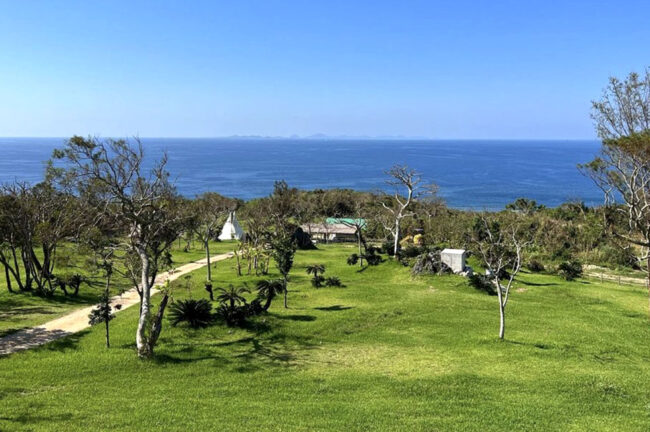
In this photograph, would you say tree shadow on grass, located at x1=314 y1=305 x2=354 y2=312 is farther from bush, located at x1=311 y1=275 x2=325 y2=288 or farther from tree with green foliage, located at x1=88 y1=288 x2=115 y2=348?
tree with green foliage, located at x1=88 y1=288 x2=115 y2=348

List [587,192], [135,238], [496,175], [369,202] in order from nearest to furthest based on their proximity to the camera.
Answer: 1. [135,238]
2. [369,202]
3. [587,192]
4. [496,175]

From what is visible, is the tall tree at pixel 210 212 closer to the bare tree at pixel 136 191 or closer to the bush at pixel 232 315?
the bush at pixel 232 315

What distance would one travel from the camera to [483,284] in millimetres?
28828

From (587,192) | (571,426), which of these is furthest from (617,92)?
(587,192)

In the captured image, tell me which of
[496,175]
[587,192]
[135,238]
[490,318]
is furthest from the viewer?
[496,175]

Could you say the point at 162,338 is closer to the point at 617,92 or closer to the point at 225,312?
the point at 225,312

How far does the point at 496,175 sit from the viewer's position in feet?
543

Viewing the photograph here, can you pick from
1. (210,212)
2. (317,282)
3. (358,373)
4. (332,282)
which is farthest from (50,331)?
(210,212)

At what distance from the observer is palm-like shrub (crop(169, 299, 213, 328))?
2036 cm

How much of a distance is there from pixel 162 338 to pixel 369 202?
50188mm

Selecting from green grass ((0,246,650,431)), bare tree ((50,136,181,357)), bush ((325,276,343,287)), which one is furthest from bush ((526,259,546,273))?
bare tree ((50,136,181,357))

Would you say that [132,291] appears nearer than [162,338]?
No

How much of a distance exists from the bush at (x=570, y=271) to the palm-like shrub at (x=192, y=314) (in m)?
26.4

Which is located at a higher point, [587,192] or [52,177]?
[52,177]
